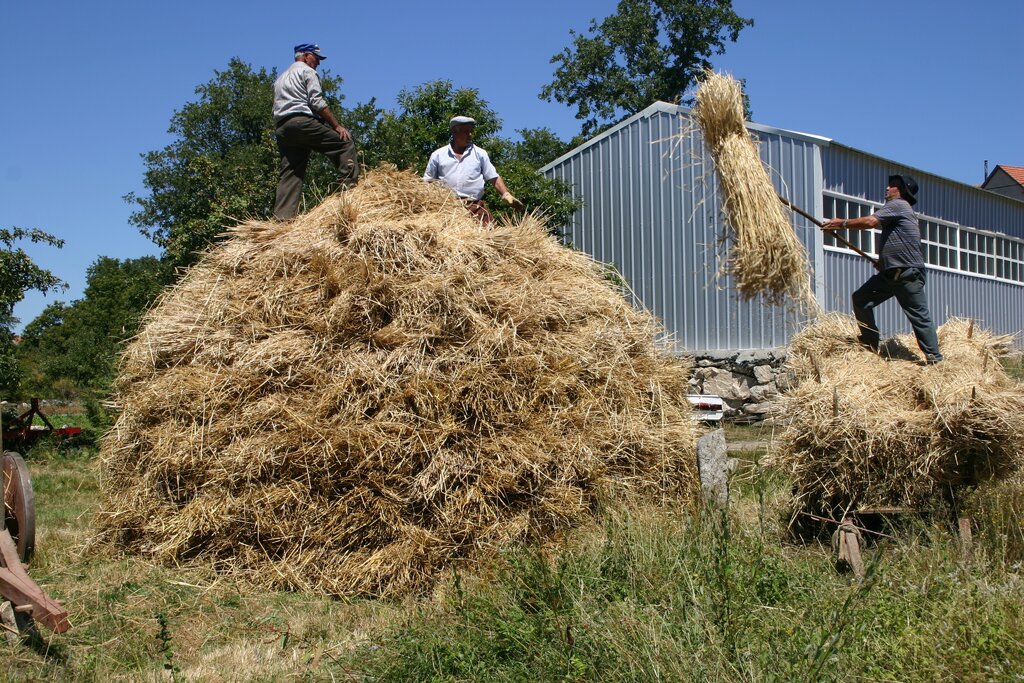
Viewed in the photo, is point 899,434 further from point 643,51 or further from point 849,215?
point 643,51

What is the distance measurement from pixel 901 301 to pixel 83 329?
122 feet

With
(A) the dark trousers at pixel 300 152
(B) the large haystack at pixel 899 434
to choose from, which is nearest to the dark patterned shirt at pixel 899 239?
(B) the large haystack at pixel 899 434

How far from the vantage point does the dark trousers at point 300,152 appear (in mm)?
7926

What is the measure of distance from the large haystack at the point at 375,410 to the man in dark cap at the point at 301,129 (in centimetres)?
144

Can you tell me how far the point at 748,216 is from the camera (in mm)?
6426

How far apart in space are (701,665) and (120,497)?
412 cm

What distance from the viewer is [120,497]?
592cm

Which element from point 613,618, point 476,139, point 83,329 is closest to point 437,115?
point 476,139

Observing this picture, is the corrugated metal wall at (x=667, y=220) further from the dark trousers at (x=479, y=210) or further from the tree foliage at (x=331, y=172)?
the dark trousers at (x=479, y=210)

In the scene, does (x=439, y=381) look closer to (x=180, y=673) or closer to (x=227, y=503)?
(x=227, y=503)

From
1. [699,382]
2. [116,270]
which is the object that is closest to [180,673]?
[699,382]

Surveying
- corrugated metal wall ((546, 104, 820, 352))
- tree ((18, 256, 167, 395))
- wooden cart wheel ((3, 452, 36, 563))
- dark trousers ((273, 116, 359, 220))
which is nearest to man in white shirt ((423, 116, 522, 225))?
dark trousers ((273, 116, 359, 220))

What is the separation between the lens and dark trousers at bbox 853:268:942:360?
20.1ft

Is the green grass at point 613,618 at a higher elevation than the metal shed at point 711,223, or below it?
below
